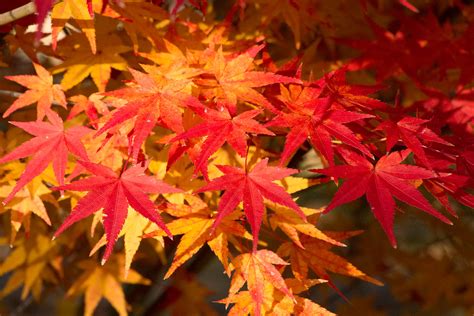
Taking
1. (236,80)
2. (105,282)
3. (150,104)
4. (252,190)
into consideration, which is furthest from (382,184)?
(105,282)

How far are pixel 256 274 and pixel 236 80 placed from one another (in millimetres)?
370

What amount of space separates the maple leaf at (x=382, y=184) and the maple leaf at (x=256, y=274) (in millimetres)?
204

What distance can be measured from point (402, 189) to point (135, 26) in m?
0.66

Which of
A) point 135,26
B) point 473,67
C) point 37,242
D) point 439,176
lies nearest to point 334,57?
point 473,67

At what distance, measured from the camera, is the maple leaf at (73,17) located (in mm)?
1107

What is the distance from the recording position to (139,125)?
0.94 m

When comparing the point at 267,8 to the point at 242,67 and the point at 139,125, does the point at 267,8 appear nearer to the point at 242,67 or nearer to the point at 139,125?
the point at 242,67

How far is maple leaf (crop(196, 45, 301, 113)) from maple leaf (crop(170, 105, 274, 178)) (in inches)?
1.0

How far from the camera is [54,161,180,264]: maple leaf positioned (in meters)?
0.91

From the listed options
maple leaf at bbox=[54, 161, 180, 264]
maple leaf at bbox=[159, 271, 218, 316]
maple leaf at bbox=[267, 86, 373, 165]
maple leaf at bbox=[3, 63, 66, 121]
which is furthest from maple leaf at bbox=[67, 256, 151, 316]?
maple leaf at bbox=[267, 86, 373, 165]

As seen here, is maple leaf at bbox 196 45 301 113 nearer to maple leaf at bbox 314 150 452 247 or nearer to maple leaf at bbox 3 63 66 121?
maple leaf at bbox 314 150 452 247

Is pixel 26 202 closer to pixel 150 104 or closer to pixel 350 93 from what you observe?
pixel 150 104

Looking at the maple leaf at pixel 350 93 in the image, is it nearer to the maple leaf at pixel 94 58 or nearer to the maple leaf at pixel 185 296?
the maple leaf at pixel 94 58

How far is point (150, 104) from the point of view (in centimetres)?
97
